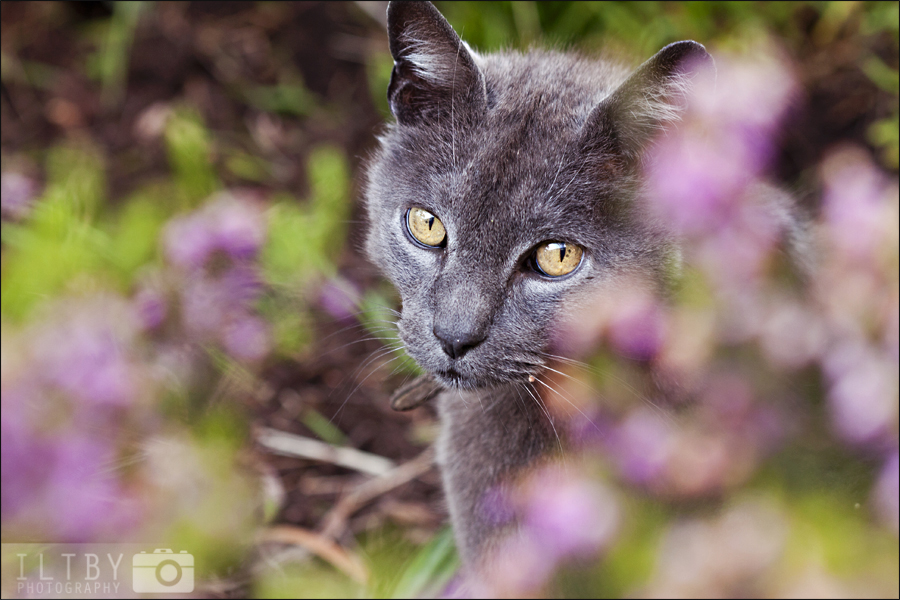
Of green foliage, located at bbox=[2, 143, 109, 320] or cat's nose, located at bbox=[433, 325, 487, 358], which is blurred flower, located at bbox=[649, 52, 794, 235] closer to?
cat's nose, located at bbox=[433, 325, 487, 358]

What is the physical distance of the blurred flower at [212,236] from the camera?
227 centimetres

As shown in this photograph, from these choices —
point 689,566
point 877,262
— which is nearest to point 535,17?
point 877,262

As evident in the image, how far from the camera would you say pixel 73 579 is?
1737 mm

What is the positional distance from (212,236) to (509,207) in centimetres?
124

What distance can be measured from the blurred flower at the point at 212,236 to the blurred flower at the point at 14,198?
2.28 ft

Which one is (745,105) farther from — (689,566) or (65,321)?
(65,321)

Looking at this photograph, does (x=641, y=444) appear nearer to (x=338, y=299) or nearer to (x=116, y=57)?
(x=338, y=299)

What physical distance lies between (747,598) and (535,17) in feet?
7.78

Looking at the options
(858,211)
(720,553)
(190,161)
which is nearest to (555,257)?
(720,553)

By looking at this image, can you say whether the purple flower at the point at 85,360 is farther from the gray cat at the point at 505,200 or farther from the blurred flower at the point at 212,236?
the gray cat at the point at 505,200

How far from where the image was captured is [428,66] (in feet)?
5.08

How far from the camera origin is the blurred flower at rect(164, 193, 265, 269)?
Result: 7.43 ft

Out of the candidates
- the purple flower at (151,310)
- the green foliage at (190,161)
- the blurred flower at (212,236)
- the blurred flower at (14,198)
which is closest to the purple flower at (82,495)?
the purple flower at (151,310)

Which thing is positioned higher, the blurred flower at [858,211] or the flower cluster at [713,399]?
the blurred flower at [858,211]
